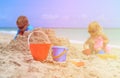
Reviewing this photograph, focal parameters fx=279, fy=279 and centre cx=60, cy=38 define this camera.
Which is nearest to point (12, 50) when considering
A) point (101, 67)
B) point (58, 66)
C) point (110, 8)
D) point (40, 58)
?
point (40, 58)

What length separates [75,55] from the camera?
5.75ft

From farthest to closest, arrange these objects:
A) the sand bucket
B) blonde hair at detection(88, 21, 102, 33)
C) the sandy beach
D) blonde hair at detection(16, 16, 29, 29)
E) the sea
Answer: the sea < blonde hair at detection(88, 21, 102, 33) < blonde hair at detection(16, 16, 29, 29) < the sand bucket < the sandy beach

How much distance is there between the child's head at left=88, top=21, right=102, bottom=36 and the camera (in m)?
1.94

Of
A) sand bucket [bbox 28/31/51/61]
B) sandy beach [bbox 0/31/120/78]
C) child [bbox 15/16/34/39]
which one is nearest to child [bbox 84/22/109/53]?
sandy beach [bbox 0/31/120/78]

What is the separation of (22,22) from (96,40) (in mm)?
548

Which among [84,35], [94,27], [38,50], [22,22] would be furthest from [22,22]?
[84,35]

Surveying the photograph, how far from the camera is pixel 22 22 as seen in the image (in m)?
1.79

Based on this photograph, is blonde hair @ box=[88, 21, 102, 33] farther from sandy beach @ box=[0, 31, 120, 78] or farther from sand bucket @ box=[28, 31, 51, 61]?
sand bucket @ box=[28, 31, 51, 61]

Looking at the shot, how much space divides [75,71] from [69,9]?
1.81 ft

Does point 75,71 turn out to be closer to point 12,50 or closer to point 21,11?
point 12,50

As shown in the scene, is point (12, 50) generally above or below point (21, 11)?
below

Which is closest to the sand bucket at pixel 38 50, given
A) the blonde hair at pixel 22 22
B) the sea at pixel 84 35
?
the blonde hair at pixel 22 22

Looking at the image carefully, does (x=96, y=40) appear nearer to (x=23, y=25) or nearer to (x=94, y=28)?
(x=94, y=28)

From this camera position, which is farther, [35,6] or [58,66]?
[35,6]
